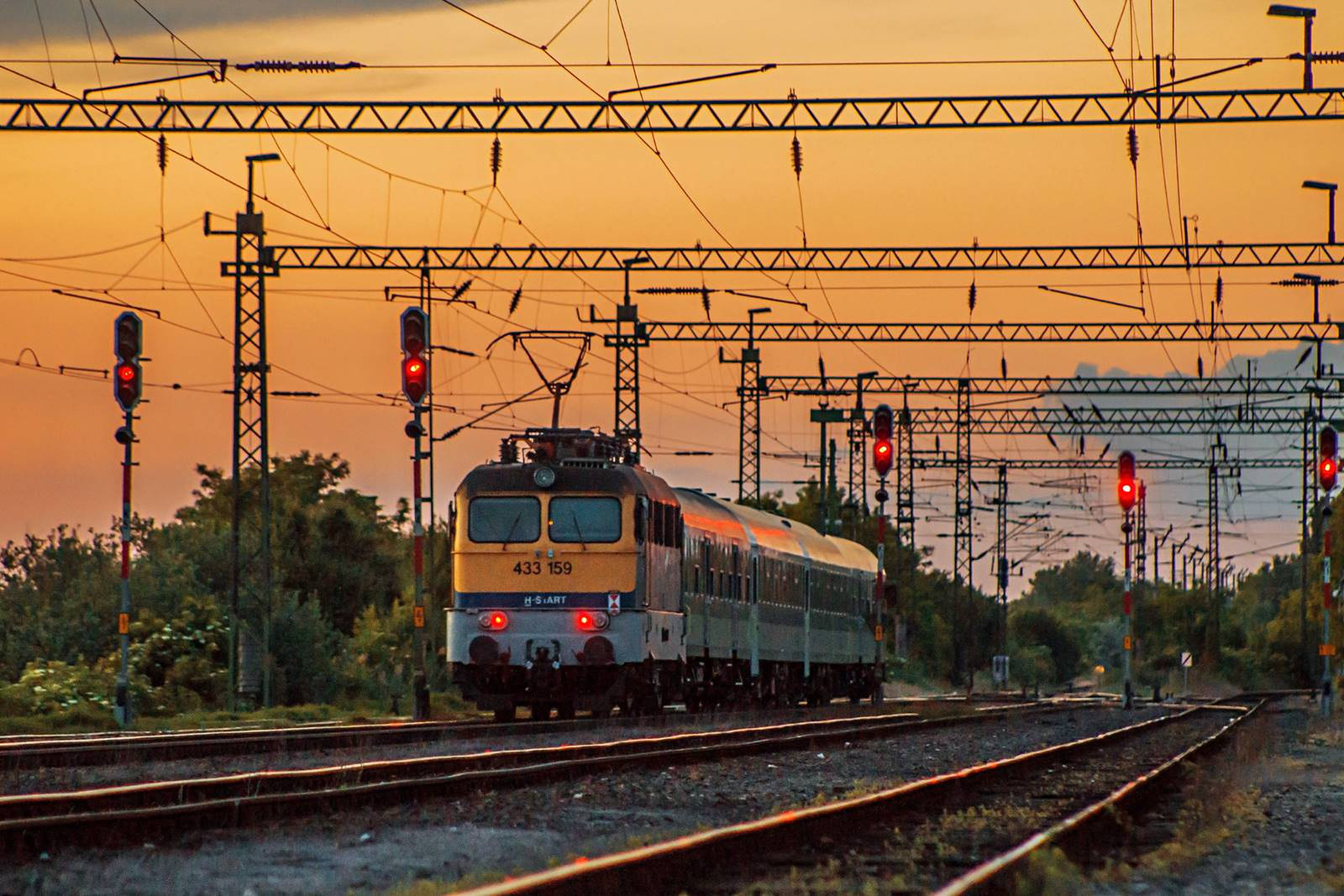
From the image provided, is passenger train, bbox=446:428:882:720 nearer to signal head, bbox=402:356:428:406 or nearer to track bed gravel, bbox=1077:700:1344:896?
signal head, bbox=402:356:428:406

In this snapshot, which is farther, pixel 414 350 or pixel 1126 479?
pixel 1126 479

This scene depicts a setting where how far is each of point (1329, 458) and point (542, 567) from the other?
46.7 ft

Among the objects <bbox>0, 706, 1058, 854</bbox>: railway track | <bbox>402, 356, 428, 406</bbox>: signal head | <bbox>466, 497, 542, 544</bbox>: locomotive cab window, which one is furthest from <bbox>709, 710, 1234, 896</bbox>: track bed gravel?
<bbox>402, 356, 428, 406</bbox>: signal head

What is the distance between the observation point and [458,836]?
42.2ft

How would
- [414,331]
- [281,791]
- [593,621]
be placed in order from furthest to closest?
[414,331]
[593,621]
[281,791]

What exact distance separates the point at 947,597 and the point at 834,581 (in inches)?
2734

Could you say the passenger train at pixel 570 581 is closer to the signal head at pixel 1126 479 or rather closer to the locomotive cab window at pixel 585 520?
the locomotive cab window at pixel 585 520

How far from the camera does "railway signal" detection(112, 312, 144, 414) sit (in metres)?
28.8

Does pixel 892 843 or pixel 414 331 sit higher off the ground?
pixel 414 331

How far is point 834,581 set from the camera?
45.4 m

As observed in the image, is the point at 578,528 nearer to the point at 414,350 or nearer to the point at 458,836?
the point at 414,350

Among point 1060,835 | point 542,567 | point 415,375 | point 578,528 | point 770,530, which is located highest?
point 415,375

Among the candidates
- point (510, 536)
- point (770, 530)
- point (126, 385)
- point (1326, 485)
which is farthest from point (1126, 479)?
point (126, 385)

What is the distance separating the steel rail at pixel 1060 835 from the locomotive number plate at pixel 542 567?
34.2 ft
